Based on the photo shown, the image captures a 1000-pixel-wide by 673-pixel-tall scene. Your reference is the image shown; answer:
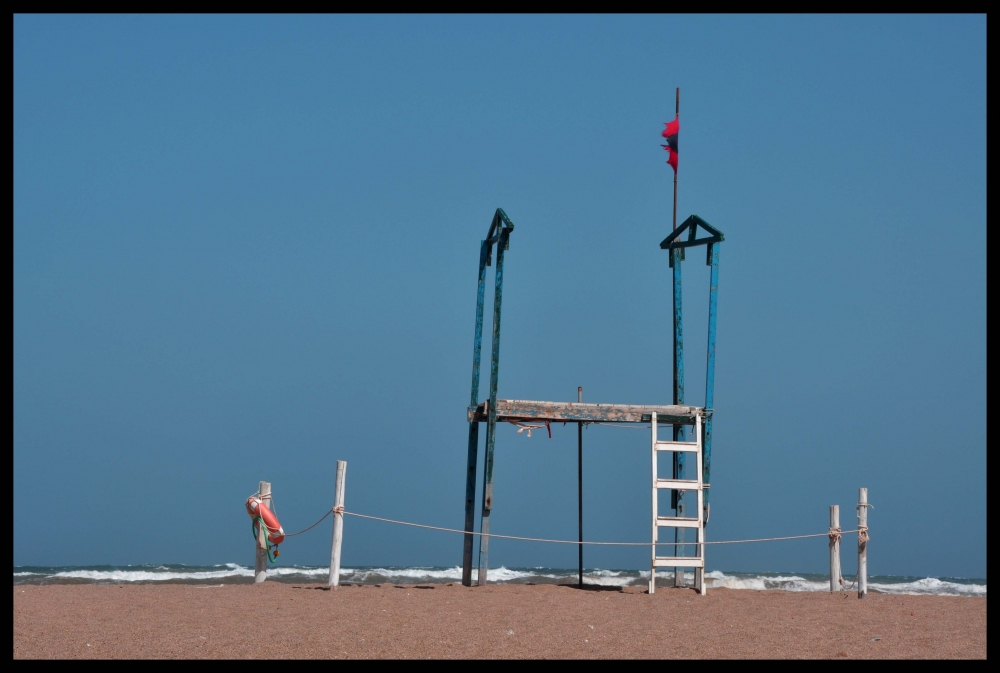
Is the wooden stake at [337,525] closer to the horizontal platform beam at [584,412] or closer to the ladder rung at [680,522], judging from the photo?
the horizontal platform beam at [584,412]

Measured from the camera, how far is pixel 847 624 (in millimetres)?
10789

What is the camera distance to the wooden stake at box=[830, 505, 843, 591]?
1355cm

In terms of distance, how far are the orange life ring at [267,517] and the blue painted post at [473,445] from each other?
7.93ft

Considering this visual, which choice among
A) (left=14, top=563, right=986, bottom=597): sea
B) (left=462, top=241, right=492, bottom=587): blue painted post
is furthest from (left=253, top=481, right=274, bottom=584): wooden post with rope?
(left=14, top=563, right=986, bottom=597): sea

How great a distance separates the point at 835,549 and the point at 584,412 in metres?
3.72

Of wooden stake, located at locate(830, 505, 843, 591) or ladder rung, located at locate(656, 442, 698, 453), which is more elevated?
ladder rung, located at locate(656, 442, 698, 453)

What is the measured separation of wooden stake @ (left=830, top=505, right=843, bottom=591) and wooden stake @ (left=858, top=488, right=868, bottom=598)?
0.93 feet

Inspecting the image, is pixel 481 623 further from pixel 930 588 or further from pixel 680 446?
pixel 930 588

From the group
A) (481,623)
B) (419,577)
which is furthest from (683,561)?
(419,577)

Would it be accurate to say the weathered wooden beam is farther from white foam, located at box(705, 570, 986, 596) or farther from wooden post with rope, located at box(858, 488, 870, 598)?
white foam, located at box(705, 570, 986, 596)

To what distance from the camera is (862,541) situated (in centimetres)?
1341

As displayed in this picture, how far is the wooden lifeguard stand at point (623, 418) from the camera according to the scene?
1322 centimetres

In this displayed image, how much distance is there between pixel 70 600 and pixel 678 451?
7640mm
